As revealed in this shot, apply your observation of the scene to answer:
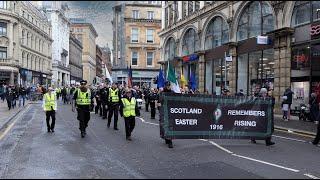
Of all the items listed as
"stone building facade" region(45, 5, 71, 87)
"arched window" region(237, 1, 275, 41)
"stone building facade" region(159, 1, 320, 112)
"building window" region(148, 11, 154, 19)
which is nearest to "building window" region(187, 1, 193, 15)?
"stone building facade" region(159, 1, 320, 112)

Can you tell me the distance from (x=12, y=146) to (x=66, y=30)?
107 meters

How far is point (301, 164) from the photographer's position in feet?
30.0

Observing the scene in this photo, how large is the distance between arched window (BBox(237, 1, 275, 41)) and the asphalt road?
14.7 m

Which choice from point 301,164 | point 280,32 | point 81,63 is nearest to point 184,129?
point 301,164

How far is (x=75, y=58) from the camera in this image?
134m

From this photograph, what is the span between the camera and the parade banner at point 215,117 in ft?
38.3

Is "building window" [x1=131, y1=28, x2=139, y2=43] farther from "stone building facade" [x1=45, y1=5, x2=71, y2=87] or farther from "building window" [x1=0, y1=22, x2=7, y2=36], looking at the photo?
"stone building facade" [x1=45, y1=5, x2=71, y2=87]

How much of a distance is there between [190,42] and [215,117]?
99.4 ft

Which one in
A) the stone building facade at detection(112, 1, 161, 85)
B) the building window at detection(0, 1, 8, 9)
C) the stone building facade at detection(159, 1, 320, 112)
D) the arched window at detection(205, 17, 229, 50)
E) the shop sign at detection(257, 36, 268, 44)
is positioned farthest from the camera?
the stone building facade at detection(112, 1, 161, 85)

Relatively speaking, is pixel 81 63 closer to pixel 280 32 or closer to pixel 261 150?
pixel 280 32

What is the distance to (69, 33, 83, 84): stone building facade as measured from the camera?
12503 cm

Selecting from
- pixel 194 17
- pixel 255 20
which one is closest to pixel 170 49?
pixel 194 17

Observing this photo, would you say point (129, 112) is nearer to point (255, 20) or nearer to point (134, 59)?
point (255, 20)

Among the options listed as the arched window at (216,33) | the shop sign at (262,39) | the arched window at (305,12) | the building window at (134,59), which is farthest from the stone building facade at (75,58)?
the arched window at (305,12)
